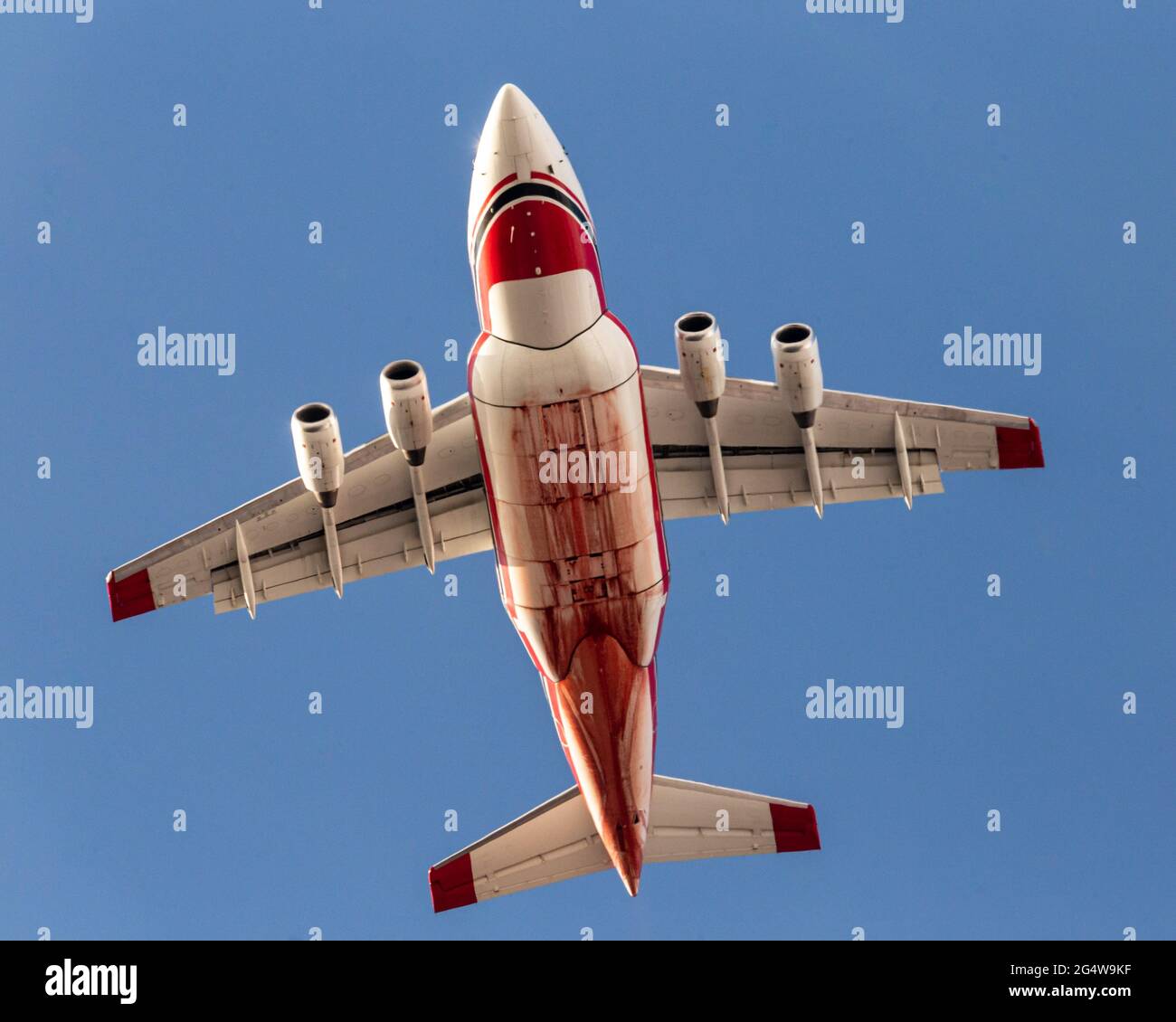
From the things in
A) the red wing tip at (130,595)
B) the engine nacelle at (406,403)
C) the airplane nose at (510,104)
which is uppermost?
the airplane nose at (510,104)

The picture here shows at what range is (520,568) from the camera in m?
29.7

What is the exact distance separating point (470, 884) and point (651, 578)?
748cm

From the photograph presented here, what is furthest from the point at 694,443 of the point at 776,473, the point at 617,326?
the point at 617,326

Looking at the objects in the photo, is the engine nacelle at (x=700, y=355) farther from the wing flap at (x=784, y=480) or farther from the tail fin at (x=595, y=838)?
the tail fin at (x=595, y=838)

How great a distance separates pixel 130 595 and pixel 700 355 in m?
10.8

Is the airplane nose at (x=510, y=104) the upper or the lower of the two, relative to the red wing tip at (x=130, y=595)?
upper

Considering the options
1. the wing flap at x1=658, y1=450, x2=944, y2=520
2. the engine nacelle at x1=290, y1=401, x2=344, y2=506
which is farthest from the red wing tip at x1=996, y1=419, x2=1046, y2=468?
the engine nacelle at x1=290, y1=401, x2=344, y2=506

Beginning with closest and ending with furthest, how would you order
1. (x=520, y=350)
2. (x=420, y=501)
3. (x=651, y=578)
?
(x=520, y=350), (x=651, y=578), (x=420, y=501)

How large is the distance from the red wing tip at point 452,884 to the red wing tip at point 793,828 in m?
5.65

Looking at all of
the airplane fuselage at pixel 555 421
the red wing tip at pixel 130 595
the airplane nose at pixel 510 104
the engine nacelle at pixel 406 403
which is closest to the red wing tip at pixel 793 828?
the airplane fuselage at pixel 555 421

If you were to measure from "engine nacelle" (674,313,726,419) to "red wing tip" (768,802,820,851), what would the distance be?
8.49m

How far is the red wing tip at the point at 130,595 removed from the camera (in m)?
32.0

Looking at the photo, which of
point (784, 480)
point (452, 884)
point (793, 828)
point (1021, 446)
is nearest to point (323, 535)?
point (452, 884)

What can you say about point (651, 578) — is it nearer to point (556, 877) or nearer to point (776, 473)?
point (776, 473)
